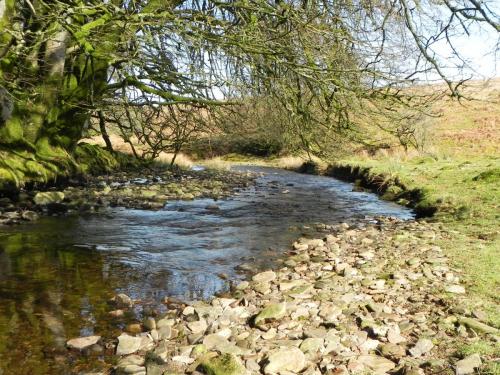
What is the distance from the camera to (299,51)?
801 centimetres

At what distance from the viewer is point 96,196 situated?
1152cm

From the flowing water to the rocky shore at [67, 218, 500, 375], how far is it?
30 centimetres

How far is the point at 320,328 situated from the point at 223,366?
1027mm

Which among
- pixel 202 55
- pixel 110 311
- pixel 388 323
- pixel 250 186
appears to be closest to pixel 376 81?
pixel 202 55

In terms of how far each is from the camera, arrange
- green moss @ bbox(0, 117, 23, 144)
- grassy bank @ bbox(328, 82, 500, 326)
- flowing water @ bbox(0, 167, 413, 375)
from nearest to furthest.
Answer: flowing water @ bbox(0, 167, 413, 375) < grassy bank @ bbox(328, 82, 500, 326) < green moss @ bbox(0, 117, 23, 144)

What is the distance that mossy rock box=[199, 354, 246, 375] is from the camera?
3.14 m

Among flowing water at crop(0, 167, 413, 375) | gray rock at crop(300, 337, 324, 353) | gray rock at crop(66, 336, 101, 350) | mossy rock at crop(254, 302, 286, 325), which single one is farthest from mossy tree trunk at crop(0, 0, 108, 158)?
gray rock at crop(300, 337, 324, 353)

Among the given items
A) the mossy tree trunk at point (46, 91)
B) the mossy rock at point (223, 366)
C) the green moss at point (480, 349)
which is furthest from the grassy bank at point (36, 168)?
the green moss at point (480, 349)

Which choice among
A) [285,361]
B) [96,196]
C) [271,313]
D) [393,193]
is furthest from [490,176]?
[285,361]

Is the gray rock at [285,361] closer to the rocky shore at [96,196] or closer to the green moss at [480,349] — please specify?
the green moss at [480,349]

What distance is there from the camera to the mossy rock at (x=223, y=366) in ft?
10.3

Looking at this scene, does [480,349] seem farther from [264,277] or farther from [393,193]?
[393,193]

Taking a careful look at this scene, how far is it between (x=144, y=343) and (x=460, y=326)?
2.46m

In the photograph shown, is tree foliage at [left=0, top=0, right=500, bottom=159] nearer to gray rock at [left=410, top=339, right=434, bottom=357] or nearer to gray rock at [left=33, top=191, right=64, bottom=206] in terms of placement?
gray rock at [left=33, top=191, right=64, bottom=206]
